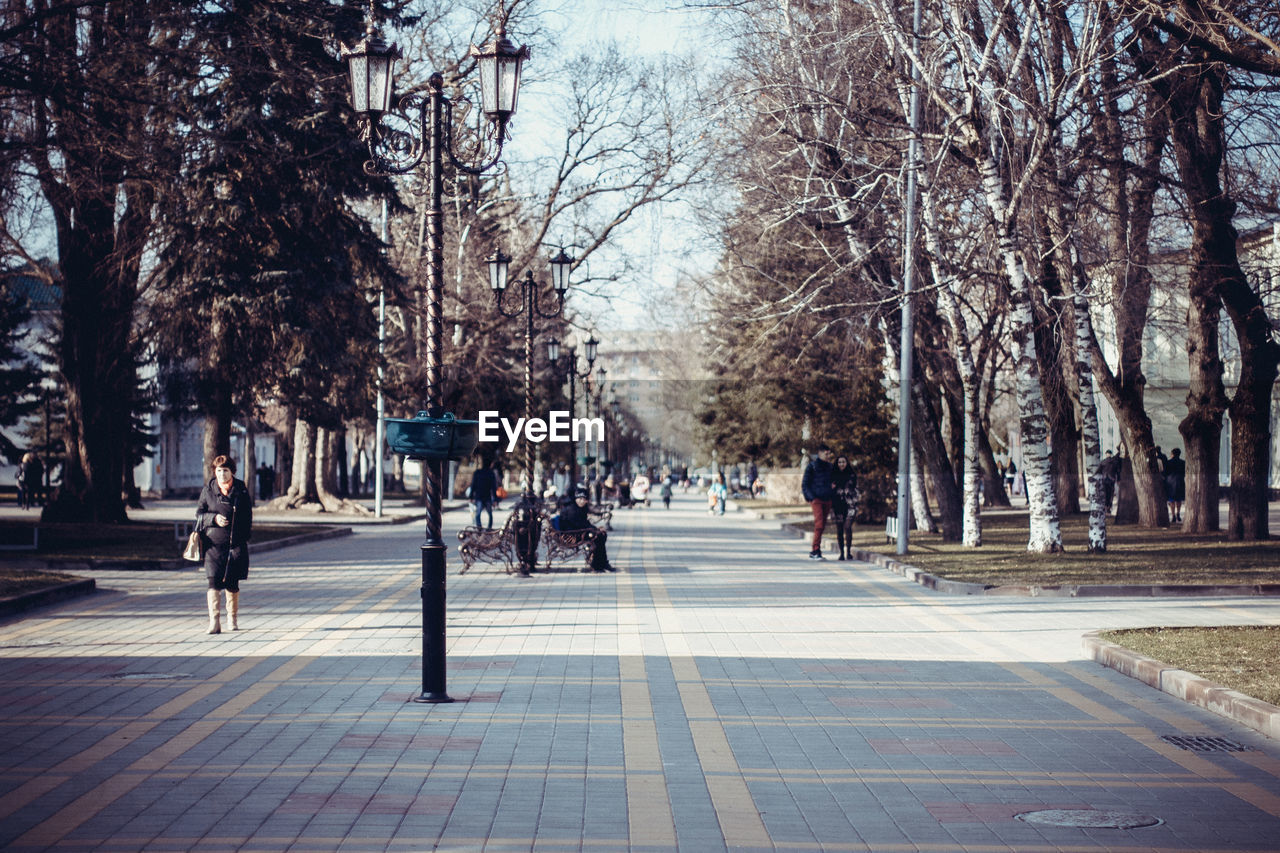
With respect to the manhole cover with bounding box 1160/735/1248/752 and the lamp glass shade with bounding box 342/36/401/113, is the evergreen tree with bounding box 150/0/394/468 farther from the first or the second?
the manhole cover with bounding box 1160/735/1248/752

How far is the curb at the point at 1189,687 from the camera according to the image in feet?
27.9

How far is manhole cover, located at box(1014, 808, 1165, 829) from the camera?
20.2 ft

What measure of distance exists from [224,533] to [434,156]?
4843 millimetres

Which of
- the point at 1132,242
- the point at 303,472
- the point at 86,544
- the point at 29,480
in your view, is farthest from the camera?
the point at 29,480

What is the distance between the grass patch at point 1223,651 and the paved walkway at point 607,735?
46cm

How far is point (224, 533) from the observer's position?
13.3 meters

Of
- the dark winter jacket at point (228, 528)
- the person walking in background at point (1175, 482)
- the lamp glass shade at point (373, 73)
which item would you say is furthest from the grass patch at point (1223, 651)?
the person walking in background at point (1175, 482)

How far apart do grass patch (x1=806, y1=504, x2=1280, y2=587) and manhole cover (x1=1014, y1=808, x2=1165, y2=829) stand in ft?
38.9

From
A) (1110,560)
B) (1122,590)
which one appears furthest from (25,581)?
(1110,560)

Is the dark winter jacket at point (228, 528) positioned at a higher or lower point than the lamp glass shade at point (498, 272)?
lower

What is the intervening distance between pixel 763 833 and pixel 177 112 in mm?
21371

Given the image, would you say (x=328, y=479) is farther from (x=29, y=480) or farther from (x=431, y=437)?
(x=431, y=437)

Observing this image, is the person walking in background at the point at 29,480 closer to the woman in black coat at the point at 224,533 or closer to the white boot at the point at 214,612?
the woman in black coat at the point at 224,533

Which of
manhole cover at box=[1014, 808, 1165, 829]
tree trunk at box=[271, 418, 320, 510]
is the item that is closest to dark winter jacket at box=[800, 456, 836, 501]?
manhole cover at box=[1014, 808, 1165, 829]
